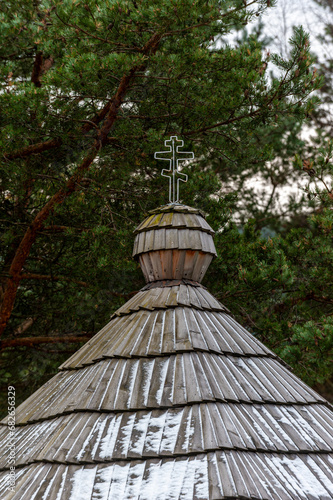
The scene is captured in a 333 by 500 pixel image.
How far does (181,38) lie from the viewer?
5.86m

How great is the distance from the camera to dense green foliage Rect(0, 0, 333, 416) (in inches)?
213

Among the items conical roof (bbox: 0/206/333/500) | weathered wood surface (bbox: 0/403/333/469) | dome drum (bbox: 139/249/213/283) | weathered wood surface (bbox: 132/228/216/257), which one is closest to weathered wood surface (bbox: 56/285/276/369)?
conical roof (bbox: 0/206/333/500)

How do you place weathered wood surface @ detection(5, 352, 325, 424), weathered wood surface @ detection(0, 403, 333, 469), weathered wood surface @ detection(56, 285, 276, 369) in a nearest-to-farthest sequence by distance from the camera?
1. weathered wood surface @ detection(0, 403, 333, 469)
2. weathered wood surface @ detection(5, 352, 325, 424)
3. weathered wood surface @ detection(56, 285, 276, 369)

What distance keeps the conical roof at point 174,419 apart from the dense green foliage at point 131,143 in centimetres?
290

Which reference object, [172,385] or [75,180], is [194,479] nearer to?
[172,385]

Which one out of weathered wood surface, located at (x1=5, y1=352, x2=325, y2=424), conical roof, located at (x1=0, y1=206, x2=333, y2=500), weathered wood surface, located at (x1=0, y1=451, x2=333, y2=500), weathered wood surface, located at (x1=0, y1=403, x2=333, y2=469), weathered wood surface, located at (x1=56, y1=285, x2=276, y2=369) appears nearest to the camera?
weathered wood surface, located at (x1=0, y1=451, x2=333, y2=500)

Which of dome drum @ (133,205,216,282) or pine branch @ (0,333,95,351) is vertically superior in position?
dome drum @ (133,205,216,282)

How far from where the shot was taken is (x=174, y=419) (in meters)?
2.44

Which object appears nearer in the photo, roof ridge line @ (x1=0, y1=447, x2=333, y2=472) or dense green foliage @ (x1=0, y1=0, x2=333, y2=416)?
roof ridge line @ (x1=0, y1=447, x2=333, y2=472)

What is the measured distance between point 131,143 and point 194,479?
4.95 metres

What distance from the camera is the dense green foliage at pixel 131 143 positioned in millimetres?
5410

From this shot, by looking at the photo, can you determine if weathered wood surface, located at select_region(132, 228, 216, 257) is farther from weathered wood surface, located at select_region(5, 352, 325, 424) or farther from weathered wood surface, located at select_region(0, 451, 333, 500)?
weathered wood surface, located at select_region(0, 451, 333, 500)

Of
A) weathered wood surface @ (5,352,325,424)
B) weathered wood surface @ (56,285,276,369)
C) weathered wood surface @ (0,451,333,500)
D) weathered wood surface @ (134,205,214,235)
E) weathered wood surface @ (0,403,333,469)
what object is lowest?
weathered wood surface @ (0,451,333,500)

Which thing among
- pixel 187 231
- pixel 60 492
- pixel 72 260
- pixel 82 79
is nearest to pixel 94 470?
pixel 60 492
